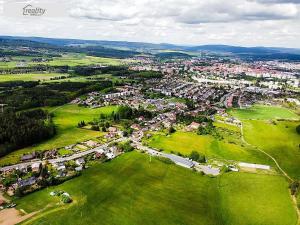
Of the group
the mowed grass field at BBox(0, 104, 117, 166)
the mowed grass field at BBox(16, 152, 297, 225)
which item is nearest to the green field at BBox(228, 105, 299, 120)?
the mowed grass field at BBox(0, 104, 117, 166)

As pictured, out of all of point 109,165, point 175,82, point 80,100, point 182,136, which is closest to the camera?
point 109,165

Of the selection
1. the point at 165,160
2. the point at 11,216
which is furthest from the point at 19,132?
the point at 165,160

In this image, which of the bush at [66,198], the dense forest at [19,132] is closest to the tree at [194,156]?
the bush at [66,198]

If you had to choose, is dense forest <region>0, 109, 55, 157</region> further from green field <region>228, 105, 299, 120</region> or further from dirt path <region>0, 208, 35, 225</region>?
green field <region>228, 105, 299, 120</region>

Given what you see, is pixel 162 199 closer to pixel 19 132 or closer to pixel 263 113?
pixel 19 132

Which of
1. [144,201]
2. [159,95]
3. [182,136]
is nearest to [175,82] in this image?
[159,95]

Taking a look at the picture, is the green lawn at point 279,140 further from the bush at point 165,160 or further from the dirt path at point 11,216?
the dirt path at point 11,216

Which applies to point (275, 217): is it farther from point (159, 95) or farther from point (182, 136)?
point (159, 95)
